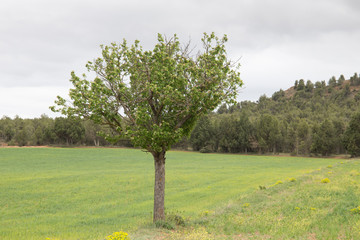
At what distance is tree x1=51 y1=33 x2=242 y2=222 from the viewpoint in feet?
43.9

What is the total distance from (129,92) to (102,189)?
2036cm

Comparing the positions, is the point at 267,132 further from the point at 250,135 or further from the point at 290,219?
the point at 290,219

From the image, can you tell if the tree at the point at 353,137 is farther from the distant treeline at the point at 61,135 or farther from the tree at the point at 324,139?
the distant treeline at the point at 61,135

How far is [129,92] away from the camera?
14742 mm

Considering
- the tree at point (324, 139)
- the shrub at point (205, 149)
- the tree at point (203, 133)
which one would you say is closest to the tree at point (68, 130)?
the tree at point (203, 133)

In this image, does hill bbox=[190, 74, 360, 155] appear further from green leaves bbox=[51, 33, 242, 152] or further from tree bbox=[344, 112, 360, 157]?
green leaves bbox=[51, 33, 242, 152]

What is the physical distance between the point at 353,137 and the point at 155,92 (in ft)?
293

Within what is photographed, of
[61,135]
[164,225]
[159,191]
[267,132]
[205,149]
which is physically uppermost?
[267,132]

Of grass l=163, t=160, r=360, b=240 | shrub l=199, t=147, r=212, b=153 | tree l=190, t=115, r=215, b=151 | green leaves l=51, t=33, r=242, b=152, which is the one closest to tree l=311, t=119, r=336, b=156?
shrub l=199, t=147, r=212, b=153

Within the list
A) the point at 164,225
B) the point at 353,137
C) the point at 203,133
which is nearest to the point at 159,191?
the point at 164,225

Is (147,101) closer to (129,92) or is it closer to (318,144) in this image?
(129,92)

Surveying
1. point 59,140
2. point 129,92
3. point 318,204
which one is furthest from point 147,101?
point 59,140

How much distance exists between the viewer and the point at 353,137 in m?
83.8

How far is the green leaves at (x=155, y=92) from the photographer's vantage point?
1338 centimetres
